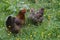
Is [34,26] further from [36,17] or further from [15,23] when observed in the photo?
[15,23]

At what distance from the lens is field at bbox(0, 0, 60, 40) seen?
6.46 m

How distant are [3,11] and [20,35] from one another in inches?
61.7

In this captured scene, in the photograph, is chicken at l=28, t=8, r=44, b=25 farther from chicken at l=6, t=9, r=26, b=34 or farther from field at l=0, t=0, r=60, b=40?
chicken at l=6, t=9, r=26, b=34

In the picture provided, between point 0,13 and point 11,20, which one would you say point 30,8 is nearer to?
point 0,13

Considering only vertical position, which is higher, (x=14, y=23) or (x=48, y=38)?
(x=14, y=23)

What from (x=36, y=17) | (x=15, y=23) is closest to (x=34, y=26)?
(x=36, y=17)

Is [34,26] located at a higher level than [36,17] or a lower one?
lower

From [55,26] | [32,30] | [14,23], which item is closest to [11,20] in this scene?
[14,23]

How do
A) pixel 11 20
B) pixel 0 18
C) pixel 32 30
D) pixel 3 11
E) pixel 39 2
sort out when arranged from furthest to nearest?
1. pixel 39 2
2. pixel 3 11
3. pixel 0 18
4. pixel 32 30
5. pixel 11 20

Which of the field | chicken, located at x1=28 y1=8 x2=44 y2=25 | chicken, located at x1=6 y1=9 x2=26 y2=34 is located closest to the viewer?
chicken, located at x1=6 y1=9 x2=26 y2=34

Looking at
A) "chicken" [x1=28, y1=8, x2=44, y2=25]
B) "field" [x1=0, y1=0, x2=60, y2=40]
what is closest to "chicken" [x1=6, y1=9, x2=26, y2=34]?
"field" [x1=0, y1=0, x2=60, y2=40]

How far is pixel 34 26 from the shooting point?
7.05m

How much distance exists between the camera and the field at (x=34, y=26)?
6.46m

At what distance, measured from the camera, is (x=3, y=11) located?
7.84 m
